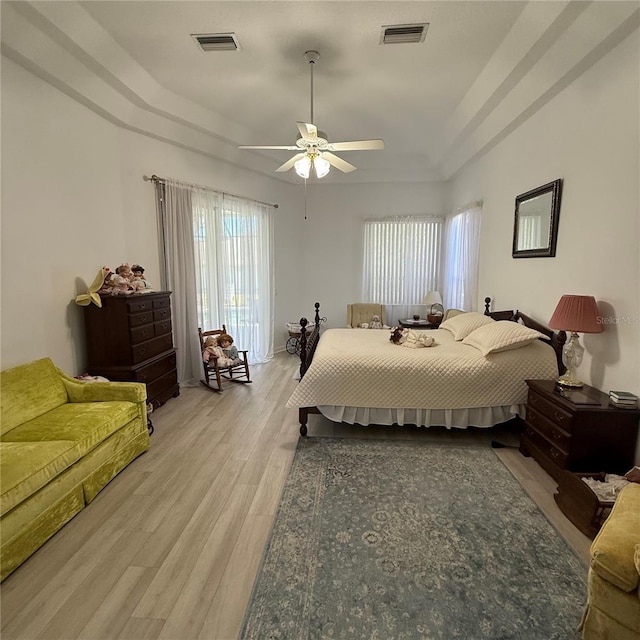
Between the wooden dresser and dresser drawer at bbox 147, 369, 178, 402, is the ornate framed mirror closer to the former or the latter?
the wooden dresser

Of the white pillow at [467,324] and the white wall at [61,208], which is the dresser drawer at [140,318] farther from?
the white pillow at [467,324]

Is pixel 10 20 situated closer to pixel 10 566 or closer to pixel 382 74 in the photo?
pixel 382 74

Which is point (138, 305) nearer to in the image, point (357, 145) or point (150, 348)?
point (150, 348)

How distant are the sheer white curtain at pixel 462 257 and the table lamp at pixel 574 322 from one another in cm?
206

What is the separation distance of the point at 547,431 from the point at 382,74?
332 centimetres

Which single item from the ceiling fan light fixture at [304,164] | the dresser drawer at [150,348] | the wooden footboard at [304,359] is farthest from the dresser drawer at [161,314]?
the ceiling fan light fixture at [304,164]

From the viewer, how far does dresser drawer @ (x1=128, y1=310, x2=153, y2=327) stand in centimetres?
321

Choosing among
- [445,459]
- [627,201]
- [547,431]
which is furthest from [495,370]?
[627,201]

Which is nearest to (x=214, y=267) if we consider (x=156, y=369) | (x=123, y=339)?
(x=156, y=369)

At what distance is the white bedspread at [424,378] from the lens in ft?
9.43

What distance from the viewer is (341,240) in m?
6.13

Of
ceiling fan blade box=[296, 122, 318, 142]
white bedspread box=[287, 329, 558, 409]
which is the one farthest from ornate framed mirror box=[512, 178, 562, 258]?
ceiling fan blade box=[296, 122, 318, 142]

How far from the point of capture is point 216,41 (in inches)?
109

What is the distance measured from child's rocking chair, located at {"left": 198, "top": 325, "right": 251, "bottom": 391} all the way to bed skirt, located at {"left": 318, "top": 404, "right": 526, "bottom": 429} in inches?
69.3
